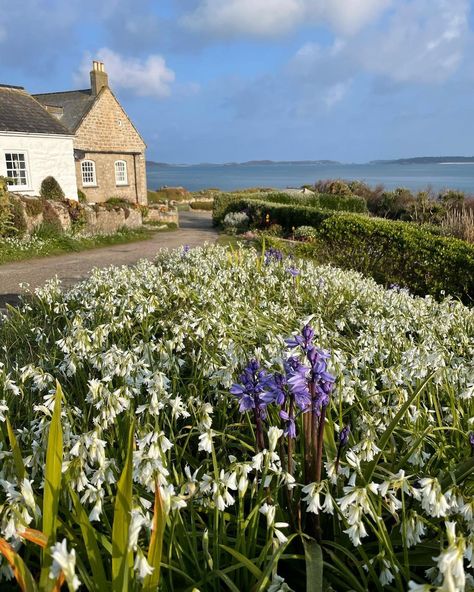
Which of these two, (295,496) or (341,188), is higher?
(341,188)

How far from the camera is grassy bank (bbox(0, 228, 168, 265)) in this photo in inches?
577

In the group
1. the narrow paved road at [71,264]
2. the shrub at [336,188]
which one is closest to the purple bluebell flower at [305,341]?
the narrow paved road at [71,264]

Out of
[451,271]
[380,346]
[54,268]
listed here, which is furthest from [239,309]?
[54,268]

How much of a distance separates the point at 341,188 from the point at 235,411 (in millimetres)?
31734

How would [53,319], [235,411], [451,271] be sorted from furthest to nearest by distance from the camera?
1. [451,271]
2. [53,319]
3. [235,411]

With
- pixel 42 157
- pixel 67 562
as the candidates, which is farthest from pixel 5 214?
pixel 67 562

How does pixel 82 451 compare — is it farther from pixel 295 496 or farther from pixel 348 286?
pixel 348 286

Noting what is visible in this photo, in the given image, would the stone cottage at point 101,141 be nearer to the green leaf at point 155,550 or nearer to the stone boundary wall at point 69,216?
the stone boundary wall at point 69,216

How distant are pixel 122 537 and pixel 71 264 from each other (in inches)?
508

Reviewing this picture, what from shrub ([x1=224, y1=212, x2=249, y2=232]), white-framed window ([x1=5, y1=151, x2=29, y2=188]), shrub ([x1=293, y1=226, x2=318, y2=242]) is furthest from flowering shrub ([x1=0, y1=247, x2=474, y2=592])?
white-framed window ([x1=5, y1=151, x2=29, y2=188])

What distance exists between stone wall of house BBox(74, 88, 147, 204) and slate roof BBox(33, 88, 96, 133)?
563 millimetres

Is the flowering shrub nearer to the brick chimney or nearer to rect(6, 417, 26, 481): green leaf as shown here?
rect(6, 417, 26, 481): green leaf

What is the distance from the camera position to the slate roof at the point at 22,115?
72.1ft

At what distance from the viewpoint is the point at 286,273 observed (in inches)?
261
